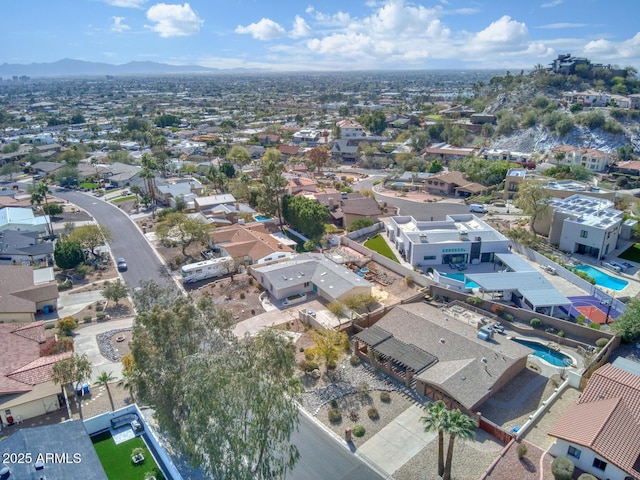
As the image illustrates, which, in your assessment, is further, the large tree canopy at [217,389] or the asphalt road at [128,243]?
the asphalt road at [128,243]

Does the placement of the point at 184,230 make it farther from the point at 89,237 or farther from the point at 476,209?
the point at 476,209

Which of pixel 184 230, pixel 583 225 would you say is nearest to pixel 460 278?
pixel 583 225

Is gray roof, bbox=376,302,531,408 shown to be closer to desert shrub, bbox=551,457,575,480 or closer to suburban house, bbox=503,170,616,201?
desert shrub, bbox=551,457,575,480

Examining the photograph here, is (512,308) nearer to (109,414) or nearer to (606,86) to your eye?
(109,414)

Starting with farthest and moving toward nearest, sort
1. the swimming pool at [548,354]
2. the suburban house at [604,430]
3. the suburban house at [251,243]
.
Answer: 1. the suburban house at [251,243]
2. the swimming pool at [548,354]
3. the suburban house at [604,430]

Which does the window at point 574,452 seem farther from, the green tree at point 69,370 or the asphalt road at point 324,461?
the green tree at point 69,370

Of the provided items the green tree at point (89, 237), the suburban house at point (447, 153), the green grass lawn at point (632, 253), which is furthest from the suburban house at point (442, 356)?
the suburban house at point (447, 153)

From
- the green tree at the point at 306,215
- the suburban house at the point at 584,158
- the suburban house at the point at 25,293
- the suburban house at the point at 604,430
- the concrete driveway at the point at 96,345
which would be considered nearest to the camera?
the suburban house at the point at 604,430
